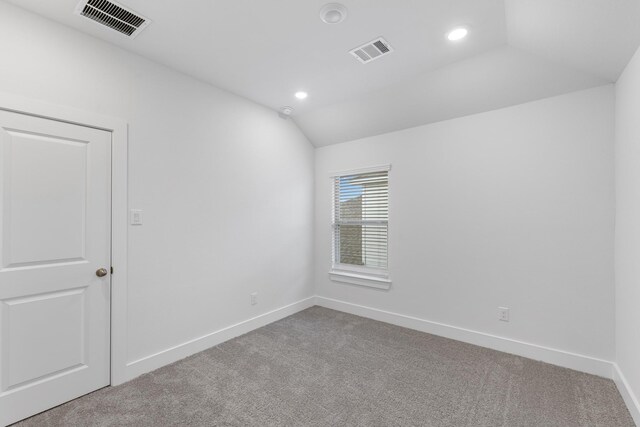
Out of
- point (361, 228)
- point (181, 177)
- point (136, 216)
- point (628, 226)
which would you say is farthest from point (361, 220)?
point (136, 216)

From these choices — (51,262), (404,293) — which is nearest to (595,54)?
(404,293)

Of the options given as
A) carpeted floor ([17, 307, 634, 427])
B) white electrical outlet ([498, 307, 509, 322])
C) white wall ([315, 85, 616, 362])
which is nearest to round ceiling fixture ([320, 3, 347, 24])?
white wall ([315, 85, 616, 362])

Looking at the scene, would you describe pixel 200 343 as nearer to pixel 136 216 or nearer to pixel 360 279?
pixel 136 216

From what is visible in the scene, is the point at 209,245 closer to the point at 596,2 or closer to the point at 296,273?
the point at 296,273

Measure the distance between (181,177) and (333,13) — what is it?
1.94 m

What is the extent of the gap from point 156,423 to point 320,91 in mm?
3225

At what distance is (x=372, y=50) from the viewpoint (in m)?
2.45

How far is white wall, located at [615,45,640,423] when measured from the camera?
1.90 m

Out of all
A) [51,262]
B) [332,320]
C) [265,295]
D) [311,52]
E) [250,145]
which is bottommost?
[332,320]

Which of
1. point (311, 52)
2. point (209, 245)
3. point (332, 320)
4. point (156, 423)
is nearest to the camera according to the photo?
point (156, 423)

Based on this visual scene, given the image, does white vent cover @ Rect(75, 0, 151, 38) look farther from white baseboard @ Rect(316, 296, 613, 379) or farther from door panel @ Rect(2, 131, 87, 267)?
white baseboard @ Rect(316, 296, 613, 379)

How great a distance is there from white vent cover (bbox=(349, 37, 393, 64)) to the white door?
218 centimetres

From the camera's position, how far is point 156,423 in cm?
189

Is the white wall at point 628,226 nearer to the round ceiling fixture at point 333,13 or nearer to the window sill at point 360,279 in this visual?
the round ceiling fixture at point 333,13
